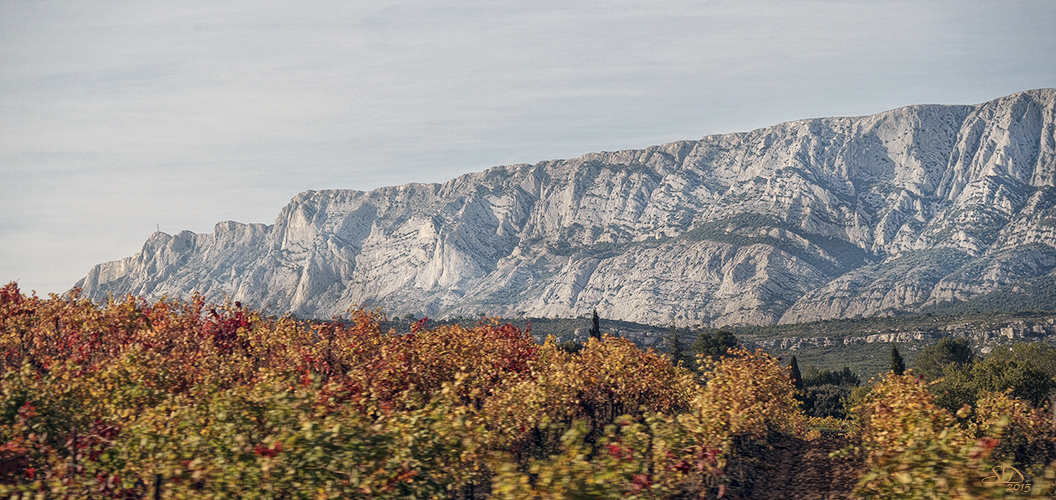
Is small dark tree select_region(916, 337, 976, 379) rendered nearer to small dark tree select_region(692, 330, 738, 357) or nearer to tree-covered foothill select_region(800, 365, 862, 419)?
tree-covered foothill select_region(800, 365, 862, 419)

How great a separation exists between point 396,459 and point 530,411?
641 inches

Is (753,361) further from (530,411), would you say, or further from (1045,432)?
(1045,432)

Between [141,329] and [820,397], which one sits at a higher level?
[141,329]

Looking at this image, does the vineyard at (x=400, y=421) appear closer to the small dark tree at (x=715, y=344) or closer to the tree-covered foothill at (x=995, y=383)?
the tree-covered foothill at (x=995, y=383)

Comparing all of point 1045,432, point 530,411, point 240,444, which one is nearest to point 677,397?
point 530,411

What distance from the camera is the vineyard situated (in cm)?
1558

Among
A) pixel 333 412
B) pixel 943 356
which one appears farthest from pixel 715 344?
pixel 333 412

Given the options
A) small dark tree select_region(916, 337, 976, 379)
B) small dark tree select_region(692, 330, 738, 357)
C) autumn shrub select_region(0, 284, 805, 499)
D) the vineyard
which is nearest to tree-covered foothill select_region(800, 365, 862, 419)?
small dark tree select_region(916, 337, 976, 379)

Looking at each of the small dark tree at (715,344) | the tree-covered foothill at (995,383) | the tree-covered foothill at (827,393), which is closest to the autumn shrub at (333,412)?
the tree-covered foothill at (995,383)

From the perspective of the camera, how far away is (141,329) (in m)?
47.5

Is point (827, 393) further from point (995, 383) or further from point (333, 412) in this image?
point (333, 412)

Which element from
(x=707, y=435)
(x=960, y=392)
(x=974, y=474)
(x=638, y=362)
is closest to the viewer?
(x=974, y=474)

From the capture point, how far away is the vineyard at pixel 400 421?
15.6m

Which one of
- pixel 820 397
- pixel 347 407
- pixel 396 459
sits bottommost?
pixel 820 397
